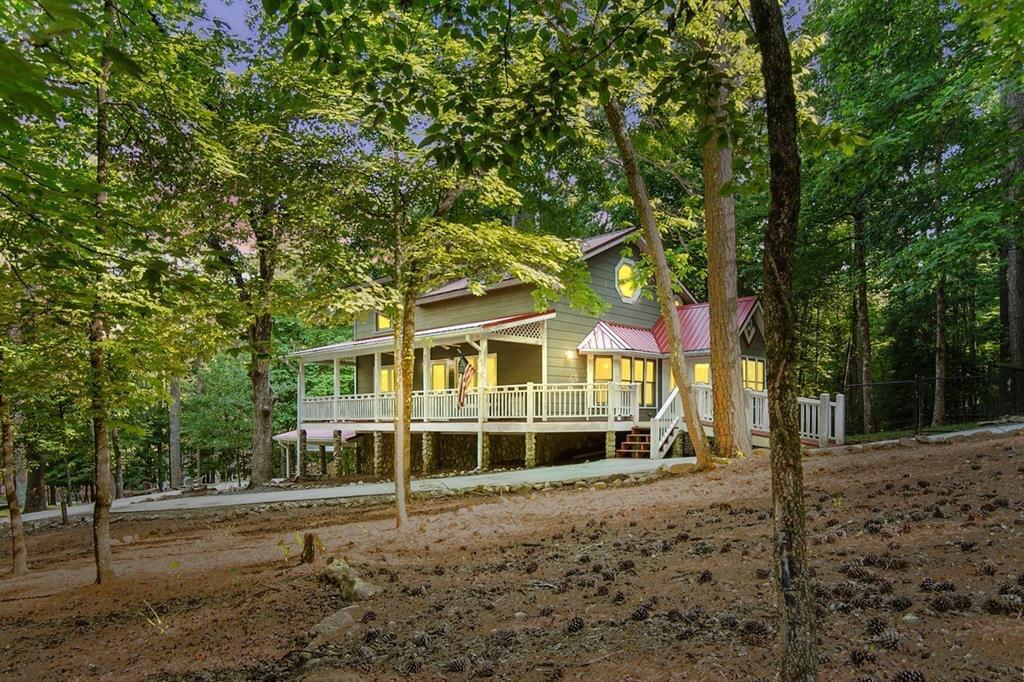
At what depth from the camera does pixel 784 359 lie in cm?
241

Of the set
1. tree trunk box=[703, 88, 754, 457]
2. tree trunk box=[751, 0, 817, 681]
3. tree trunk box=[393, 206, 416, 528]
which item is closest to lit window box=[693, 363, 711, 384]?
tree trunk box=[703, 88, 754, 457]

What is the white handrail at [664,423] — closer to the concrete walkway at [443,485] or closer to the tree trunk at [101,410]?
the concrete walkway at [443,485]

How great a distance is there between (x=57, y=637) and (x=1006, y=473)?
9395 millimetres

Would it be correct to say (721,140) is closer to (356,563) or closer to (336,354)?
(356,563)

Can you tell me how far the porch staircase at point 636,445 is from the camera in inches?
698

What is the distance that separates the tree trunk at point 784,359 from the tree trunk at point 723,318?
1002 cm

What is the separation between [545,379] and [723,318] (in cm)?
823

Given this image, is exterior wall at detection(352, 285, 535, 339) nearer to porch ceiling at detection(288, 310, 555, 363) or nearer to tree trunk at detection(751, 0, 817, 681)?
porch ceiling at detection(288, 310, 555, 363)

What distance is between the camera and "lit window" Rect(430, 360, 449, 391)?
24216 mm

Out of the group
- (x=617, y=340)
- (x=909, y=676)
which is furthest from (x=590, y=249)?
(x=909, y=676)

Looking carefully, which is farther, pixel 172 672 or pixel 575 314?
pixel 575 314

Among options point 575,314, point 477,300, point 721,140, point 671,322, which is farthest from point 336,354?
point 721,140

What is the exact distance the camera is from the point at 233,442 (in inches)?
1222

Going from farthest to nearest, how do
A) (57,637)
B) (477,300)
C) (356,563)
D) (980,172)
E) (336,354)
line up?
(336,354) → (477,300) → (980,172) → (356,563) → (57,637)
